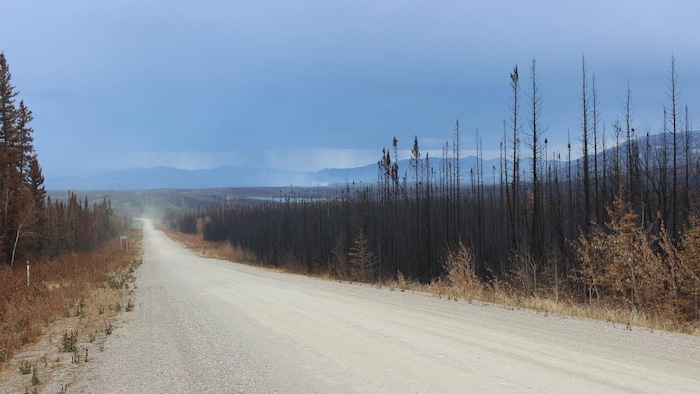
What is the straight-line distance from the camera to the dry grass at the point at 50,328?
6.82 m

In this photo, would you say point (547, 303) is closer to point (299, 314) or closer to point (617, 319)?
point (617, 319)

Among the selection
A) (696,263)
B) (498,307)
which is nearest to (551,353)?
(498,307)

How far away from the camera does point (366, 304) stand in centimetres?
1216

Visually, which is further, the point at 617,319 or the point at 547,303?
the point at 547,303

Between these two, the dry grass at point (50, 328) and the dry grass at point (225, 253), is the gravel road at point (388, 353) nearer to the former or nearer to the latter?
the dry grass at point (50, 328)

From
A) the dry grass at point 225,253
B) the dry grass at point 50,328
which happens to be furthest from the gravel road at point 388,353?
the dry grass at point 225,253

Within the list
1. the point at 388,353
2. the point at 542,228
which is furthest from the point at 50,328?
the point at 542,228

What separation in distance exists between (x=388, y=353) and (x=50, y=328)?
8593 mm

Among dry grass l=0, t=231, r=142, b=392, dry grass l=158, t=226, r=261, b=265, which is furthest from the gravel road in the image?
dry grass l=158, t=226, r=261, b=265

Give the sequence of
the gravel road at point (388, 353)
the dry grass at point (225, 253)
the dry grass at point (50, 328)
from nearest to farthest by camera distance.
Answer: the gravel road at point (388, 353)
the dry grass at point (50, 328)
the dry grass at point (225, 253)

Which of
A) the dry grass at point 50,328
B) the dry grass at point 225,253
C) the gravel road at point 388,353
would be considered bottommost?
the dry grass at point 225,253

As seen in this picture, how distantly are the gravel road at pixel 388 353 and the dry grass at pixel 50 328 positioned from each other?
1.52ft

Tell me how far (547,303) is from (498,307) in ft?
3.87

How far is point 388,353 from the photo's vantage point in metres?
6.89
